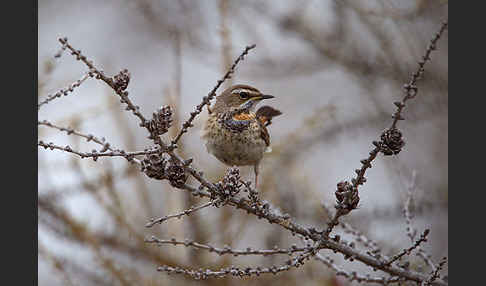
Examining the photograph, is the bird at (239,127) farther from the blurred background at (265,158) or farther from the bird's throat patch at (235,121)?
the blurred background at (265,158)

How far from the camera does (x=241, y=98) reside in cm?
309

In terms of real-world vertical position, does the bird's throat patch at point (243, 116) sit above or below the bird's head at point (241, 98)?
below

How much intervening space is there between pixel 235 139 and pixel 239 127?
4.0 inches

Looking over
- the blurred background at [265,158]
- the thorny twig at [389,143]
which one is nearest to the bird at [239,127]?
the blurred background at [265,158]

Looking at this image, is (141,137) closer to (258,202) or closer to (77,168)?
(77,168)

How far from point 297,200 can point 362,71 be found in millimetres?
1080

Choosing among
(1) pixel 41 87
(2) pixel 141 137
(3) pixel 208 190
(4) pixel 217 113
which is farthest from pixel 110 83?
(2) pixel 141 137

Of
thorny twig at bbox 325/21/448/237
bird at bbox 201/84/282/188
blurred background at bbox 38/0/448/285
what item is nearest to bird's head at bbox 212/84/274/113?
bird at bbox 201/84/282/188

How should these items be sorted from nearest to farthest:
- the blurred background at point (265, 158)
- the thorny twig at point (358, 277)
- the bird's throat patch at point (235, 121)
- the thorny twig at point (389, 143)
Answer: the thorny twig at point (389, 143), the thorny twig at point (358, 277), the bird's throat patch at point (235, 121), the blurred background at point (265, 158)

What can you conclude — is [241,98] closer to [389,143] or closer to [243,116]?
[243,116]

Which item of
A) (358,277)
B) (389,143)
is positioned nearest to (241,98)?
(358,277)

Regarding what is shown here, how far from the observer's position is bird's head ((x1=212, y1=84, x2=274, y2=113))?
3.06m

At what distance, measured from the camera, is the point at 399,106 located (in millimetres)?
1805

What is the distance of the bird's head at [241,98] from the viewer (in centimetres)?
306
